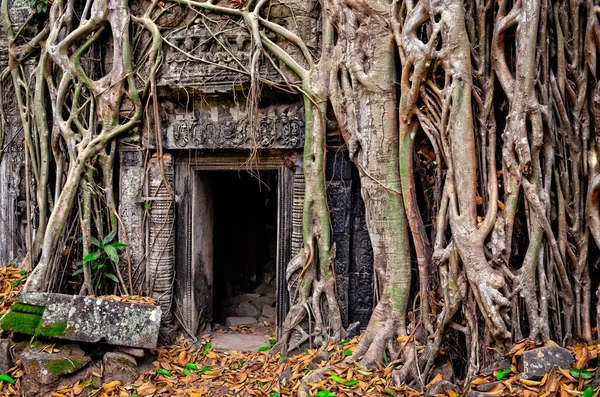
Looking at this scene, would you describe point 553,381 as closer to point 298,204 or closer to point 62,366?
point 298,204

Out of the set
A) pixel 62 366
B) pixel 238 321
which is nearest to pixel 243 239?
pixel 238 321

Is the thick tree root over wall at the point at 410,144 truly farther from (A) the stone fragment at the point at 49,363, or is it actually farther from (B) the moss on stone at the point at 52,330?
(A) the stone fragment at the point at 49,363

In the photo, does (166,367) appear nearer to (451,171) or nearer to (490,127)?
(451,171)

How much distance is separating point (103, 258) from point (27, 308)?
77 centimetres

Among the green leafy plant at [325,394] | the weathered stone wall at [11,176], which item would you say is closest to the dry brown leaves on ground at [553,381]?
the green leafy plant at [325,394]

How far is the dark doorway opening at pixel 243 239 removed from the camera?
256 inches

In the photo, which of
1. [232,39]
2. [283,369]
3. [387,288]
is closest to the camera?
[387,288]

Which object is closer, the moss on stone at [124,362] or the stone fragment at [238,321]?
the moss on stone at [124,362]

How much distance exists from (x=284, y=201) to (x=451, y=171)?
1.67m

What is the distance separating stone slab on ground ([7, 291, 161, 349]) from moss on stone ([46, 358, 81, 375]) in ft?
0.58

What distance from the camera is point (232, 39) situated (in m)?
4.47

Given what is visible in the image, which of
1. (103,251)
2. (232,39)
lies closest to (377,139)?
(232,39)

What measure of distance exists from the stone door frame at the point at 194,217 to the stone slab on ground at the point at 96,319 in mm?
651

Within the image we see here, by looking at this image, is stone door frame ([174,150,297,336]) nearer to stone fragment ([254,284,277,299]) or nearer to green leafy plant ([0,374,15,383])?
green leafy plant ([0,374,15,383])
